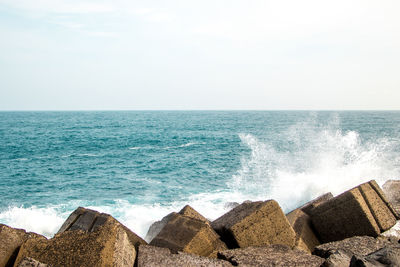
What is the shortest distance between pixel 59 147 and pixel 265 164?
1772cm

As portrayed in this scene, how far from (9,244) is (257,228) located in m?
2.89

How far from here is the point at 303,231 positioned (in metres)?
5.14

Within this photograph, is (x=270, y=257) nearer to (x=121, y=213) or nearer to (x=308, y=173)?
(x=121, y=213)

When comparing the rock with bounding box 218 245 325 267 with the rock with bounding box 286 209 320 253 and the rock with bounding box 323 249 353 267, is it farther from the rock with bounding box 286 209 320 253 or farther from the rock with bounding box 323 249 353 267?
the rock with bounding box 286 209 320 253

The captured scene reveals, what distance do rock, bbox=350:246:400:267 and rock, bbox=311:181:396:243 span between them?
5.96 ft

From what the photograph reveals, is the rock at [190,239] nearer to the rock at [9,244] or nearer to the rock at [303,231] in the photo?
the rock at [303,231]

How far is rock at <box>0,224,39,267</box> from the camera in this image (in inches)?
131

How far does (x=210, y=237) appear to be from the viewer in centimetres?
403

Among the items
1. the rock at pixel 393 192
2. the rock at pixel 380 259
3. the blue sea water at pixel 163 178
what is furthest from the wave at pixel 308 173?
the rock at pixel 380 259

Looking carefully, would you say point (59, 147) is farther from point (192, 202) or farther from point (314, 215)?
point (314, 215)

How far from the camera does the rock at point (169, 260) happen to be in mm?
3242

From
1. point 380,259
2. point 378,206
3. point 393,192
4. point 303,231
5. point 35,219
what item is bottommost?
point 35,219

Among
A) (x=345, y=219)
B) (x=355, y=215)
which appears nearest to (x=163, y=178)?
(x=345, y=219)

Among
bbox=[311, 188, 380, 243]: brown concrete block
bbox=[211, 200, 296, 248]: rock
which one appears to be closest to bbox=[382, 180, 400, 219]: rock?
bbox=[311, 188, 380, 243]: brown concrete block
